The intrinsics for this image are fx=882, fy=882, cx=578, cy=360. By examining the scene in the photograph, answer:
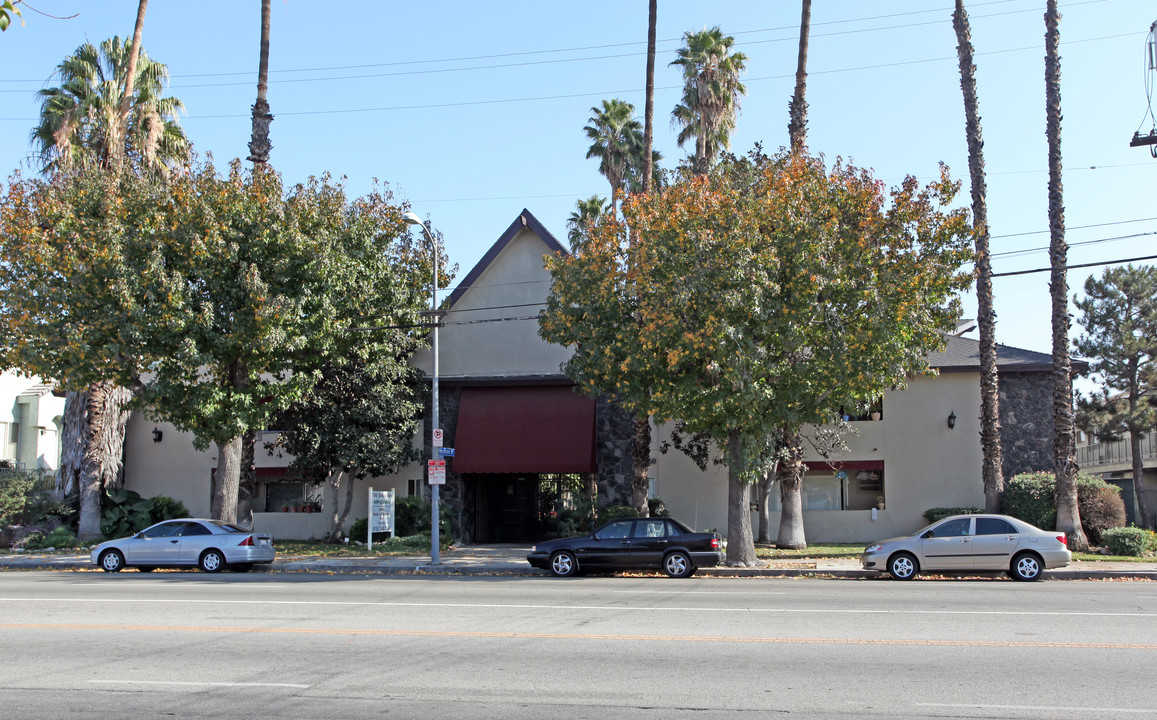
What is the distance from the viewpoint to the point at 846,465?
1065 inches

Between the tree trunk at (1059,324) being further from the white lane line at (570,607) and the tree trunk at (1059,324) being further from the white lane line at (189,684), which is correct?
the white lane line at (189,684)

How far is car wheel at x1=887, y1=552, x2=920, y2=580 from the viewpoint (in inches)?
720

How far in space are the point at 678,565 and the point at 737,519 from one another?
8.32 feet

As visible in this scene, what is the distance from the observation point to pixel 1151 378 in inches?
1366

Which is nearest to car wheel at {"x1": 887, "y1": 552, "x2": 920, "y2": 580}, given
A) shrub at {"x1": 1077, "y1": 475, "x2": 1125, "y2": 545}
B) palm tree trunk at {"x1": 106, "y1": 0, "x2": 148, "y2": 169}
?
shrub at {"x1": 1077, "y1": 475, "x2": 1125, "y2": 545}

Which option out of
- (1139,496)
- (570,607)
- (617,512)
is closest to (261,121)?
(617,512)

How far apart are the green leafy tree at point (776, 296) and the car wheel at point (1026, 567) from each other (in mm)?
4461

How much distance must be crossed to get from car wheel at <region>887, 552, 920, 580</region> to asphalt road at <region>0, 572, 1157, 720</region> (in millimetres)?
2534

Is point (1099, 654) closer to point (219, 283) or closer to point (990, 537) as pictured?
point (990, 537)

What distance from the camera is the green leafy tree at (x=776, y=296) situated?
60.2 feet

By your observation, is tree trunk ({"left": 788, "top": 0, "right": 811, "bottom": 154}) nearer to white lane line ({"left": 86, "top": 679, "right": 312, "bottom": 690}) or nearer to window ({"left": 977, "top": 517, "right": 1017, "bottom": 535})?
window ({"left": 977, "top": 517, "right": 1017, "bottom": 535})

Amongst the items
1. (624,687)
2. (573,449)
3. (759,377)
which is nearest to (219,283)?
(573,449)

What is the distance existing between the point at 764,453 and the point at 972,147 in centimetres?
1062

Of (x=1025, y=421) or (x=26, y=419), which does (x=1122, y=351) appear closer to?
(x=1025, y=421)
